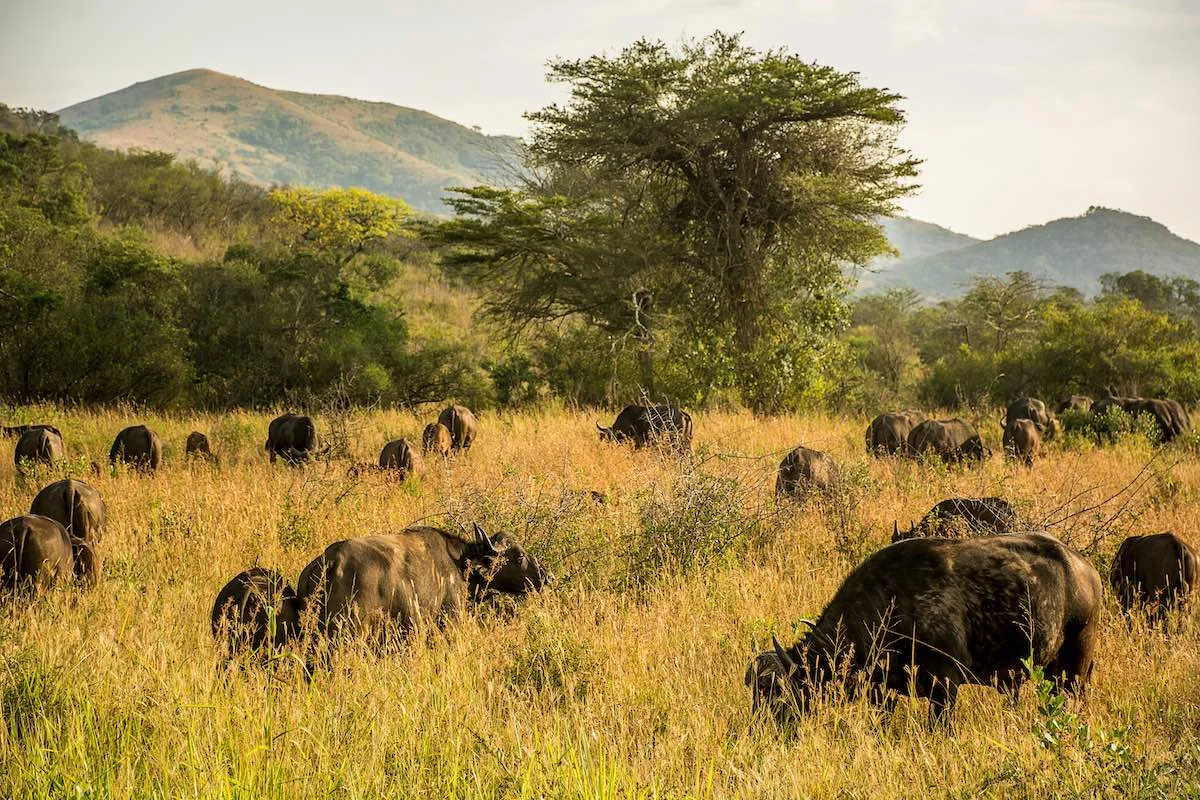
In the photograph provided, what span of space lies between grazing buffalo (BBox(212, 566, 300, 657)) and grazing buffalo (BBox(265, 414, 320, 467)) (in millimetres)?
7047

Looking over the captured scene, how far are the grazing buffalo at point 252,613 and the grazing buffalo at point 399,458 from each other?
5263mm

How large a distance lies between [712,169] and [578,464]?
459 inches

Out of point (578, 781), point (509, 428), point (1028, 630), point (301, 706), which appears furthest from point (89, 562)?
point (509, 428)

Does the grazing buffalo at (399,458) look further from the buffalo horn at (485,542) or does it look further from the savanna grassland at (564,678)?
the buffalo horn at (485,542)

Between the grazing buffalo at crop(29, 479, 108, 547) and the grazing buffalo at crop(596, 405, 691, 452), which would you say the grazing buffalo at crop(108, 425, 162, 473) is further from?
the grazing buffalo at crop(596, 405, 691, 452)

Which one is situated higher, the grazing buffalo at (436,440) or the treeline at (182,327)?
the treeline at (182,327)

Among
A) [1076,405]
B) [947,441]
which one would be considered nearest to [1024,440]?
[947,441]

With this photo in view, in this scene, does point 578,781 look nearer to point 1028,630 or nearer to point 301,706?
point 301,706

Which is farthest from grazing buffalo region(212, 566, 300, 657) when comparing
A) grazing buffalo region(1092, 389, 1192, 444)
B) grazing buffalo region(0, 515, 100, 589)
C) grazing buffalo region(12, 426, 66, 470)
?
grazing buffalo region(1092, 389, 1192, 444)

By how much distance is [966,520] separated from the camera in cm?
708

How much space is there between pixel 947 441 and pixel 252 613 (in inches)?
397

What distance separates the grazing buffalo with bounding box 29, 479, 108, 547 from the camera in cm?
820

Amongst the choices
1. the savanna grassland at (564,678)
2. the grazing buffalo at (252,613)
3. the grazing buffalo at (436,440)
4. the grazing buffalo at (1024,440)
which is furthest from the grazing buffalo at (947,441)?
the grazing buffalo at (252,613)

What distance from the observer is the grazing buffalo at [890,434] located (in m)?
13.1
